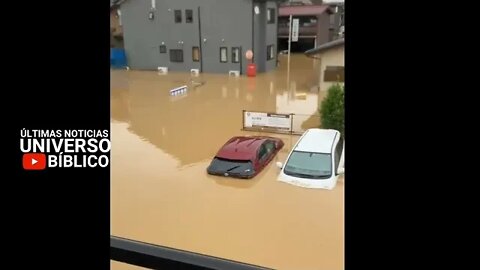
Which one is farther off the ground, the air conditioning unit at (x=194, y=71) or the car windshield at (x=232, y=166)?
the air conditioning unit at (x=194, y=71)

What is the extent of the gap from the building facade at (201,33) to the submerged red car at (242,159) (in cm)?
508

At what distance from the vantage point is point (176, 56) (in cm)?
884

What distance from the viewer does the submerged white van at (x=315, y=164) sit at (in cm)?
289

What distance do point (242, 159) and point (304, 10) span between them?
9.27m

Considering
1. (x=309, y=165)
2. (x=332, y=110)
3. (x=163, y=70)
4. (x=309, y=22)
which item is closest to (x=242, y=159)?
(x=309, y=165)

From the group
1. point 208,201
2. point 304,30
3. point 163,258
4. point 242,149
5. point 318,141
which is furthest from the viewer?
point 304,30

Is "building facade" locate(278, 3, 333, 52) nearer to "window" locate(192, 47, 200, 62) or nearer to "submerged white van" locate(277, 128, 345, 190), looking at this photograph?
"window" locate(192, 47, 200, 62)

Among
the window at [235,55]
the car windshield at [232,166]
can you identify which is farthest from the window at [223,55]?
the car windshield at [232,166]

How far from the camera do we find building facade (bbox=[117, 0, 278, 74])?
825cm

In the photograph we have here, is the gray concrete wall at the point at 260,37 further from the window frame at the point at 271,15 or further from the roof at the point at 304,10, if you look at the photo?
the roof at the point at 304,10

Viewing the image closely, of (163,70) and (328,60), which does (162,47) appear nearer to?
(163,70)
